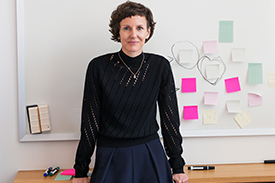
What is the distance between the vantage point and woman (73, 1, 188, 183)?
47.3 inches

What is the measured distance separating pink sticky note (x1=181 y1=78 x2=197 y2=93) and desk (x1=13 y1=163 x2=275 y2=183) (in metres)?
0.47

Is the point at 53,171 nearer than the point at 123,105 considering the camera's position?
No

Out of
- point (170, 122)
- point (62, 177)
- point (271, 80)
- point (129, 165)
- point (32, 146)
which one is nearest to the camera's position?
point (129, 165)

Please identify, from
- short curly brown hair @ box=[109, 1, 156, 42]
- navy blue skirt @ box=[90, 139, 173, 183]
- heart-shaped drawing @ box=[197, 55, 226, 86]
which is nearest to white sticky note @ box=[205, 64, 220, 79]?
heart-shaped drawing @ box=[197, 55, 226, 86]

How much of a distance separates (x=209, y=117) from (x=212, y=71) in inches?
11.2

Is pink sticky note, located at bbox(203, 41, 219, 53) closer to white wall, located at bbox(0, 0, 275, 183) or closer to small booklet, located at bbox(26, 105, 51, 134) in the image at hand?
white wall, located at bbox(0, 0, 275, 183)

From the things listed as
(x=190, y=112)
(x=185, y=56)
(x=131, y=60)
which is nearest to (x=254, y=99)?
(x=190, y=112)

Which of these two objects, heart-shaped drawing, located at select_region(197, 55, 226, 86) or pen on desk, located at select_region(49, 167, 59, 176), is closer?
pen on desk, located at select_region(49, 167, 59, 176)

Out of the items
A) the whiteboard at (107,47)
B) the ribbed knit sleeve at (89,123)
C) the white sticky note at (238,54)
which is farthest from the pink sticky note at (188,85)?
the ribbed knit sleeve at (89,123)

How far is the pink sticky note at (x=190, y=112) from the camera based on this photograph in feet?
5.35

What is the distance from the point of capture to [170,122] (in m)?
1.31

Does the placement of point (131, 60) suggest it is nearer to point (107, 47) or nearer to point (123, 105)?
point (123, 105)

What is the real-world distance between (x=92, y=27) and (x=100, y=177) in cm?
84

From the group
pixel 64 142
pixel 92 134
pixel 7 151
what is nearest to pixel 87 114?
pixel 92 134
